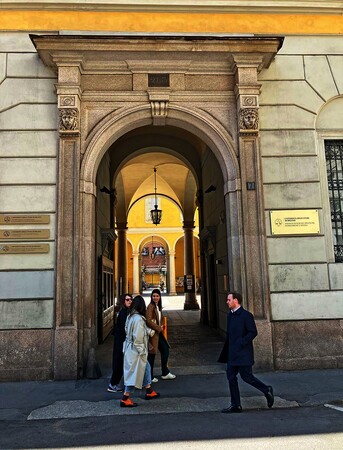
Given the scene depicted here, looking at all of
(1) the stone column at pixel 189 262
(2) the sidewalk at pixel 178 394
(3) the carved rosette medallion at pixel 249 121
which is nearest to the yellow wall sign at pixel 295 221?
(3) the carved rosette medallion at pixel 249 121

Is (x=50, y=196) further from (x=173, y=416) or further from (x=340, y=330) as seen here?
(x=340, y=330)

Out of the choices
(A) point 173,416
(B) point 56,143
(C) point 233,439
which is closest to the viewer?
(C) point 233,439

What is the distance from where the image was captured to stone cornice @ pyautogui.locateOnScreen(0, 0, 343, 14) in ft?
28.1

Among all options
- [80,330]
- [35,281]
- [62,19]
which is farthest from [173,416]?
[62,19]

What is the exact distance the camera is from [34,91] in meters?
8.29

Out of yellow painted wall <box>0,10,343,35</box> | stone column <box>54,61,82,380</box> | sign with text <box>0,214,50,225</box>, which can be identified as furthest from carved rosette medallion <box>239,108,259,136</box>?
sign with text <box>0,214,50,225</box>

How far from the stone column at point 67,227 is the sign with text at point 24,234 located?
315 mm

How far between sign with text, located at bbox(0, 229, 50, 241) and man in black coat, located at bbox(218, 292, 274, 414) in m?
4.25

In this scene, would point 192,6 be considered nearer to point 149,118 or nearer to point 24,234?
point 149,118

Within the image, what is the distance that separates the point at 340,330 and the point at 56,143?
7140mm

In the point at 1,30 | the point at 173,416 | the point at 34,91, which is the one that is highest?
the point at 1,30

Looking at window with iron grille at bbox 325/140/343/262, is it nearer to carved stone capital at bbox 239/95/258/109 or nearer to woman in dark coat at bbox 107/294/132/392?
carved stone capital at bbox 239/95/258/109

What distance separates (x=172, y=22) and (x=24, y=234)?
229 inches

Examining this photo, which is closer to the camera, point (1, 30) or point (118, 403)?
point (118, 403)
